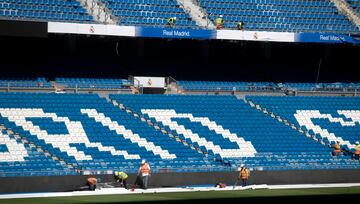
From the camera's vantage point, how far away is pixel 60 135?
3688 cm

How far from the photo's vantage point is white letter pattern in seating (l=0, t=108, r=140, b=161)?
36250 millimetres

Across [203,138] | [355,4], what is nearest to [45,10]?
[203,138]

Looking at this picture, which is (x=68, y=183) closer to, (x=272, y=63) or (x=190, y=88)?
(x=190, y=88)

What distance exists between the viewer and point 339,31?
155ft

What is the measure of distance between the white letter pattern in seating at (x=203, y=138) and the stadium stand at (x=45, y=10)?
5.48m

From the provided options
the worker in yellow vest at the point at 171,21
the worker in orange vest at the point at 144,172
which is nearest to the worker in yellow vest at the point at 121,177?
the worker in orange vest at the point at 144,172

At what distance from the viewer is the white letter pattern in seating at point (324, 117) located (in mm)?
42562

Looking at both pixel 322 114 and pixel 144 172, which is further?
pixel 322 114

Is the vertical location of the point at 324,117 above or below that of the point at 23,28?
below

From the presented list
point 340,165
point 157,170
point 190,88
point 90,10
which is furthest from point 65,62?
point 340,165

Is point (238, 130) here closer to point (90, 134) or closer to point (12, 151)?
point (90, 134)

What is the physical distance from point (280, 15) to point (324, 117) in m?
6.75

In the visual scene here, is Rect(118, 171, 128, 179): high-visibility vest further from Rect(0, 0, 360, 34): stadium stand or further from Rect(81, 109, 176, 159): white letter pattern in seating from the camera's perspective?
Rect(0, 0, 360, 34): stadium stand

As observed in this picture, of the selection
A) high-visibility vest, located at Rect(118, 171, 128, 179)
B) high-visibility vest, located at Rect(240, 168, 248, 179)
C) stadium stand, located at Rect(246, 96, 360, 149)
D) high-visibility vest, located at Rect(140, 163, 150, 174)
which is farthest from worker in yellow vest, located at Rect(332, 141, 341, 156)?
high-visibility vest, located at Rect(118, 171, 128, 179)
